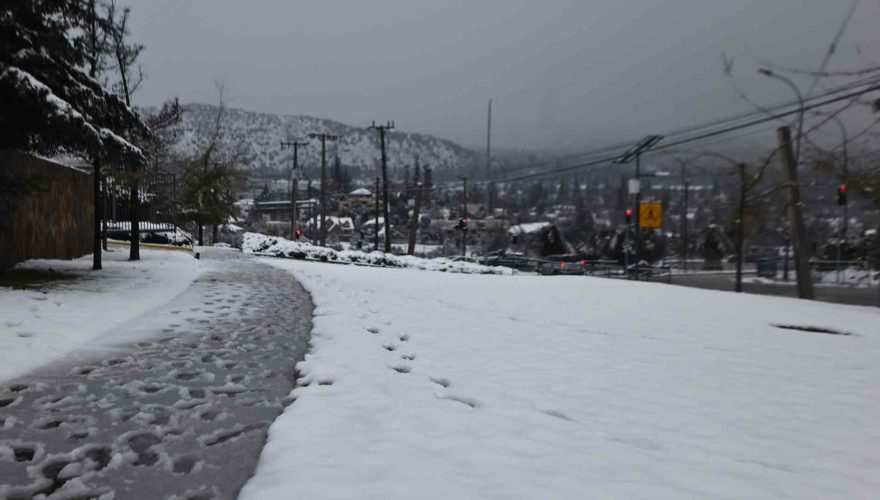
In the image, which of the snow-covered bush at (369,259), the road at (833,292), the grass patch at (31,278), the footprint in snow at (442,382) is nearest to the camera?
the footprint in snow at (442,382)

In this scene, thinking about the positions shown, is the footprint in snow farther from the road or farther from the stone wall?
the road

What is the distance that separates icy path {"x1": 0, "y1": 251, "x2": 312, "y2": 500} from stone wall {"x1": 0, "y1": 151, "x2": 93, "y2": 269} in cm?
552

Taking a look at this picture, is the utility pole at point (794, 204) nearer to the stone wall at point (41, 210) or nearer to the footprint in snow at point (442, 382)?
the footprint in snow at point (442, 382)

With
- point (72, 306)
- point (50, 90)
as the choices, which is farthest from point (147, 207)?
point (72, 306)

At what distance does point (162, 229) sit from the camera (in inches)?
886

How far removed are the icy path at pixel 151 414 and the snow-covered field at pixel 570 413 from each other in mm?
325

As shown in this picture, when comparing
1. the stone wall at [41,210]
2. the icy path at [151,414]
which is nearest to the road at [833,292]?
the icy path at [151,414]

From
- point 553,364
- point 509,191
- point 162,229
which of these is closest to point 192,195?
point 162,229

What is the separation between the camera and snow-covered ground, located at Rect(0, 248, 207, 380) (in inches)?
225

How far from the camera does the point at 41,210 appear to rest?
1231cm

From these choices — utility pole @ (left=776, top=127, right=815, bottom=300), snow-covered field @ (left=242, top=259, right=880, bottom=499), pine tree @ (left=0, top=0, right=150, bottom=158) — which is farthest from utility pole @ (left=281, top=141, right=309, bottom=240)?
snow-covered field @ (left=242, top=259, right=880, bottom=499)

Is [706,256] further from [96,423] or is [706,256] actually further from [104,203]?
[96,423]

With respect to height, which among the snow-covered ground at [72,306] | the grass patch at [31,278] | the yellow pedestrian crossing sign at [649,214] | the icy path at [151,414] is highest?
the yellow pedestrian crossing sign at [649,214]

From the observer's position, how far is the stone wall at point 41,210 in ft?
33.7
